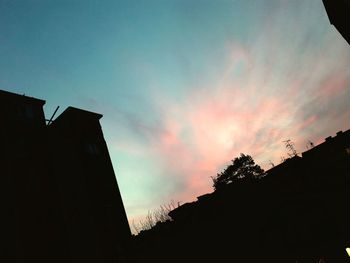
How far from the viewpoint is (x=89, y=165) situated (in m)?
25.2

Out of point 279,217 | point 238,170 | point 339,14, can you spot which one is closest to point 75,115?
point 279,217

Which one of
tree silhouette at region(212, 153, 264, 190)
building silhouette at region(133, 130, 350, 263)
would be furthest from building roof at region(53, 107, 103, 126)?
tree silhouette at region(212, 153, 264, 190)

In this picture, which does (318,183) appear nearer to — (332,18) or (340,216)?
(340,216)

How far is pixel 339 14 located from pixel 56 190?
22190mm

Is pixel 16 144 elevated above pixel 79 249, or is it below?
above

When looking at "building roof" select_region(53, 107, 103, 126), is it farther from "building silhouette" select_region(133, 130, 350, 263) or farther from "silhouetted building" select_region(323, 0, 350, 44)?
"silhouetted building" select_region(323, 0, 350, 44)

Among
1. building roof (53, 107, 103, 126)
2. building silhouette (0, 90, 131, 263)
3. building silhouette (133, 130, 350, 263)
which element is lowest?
building silhouette (133, 130, 350, 263)

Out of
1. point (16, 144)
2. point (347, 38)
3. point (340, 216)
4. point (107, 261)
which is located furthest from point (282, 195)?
point (16, 144)

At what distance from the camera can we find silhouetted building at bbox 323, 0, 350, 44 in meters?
16.4

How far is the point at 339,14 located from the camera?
1805 centimetres

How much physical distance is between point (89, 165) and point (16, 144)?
6199 millimetres

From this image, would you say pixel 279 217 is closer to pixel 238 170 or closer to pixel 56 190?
pixel 56 190

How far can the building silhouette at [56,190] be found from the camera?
18250 millimetres

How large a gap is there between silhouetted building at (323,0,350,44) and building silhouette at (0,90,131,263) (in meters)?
21.0
